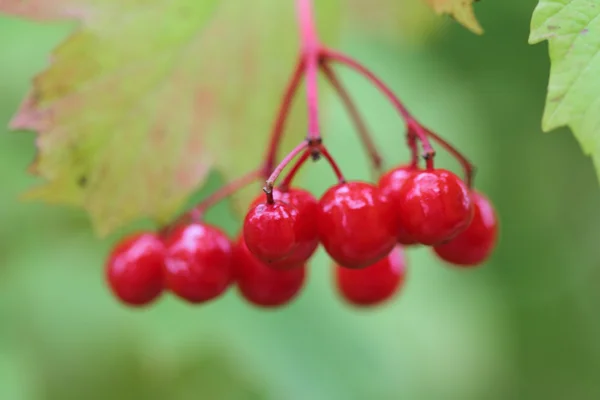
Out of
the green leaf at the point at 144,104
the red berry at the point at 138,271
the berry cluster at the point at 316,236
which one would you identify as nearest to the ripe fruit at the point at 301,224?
the berry cluster at the point at 316,236

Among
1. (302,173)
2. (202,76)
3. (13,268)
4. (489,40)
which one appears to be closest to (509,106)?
(489,40)

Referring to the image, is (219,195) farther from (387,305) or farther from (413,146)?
(387,305)

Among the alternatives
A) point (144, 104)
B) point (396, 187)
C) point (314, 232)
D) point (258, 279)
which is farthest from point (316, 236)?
point (144, 104)

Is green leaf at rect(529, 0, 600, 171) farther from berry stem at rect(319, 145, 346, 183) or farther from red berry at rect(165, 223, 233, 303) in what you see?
red berry at rect(165, 223, 233, 303)

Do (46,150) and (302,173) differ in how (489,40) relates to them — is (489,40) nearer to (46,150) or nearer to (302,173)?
(302,173)

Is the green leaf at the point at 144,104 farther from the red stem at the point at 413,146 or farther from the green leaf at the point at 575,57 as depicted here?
the green leaf at the point at 575,57

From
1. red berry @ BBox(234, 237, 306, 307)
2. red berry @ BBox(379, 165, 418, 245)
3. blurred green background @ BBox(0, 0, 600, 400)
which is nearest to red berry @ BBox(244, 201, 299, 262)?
red berry @ BBox(379, 165, 418, 245)
